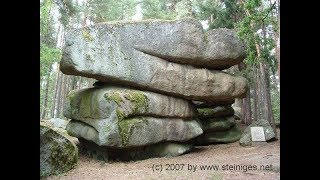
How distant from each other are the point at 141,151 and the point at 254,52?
6189mm

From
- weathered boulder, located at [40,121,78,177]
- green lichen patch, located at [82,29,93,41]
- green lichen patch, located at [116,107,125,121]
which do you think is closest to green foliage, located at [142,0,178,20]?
green lichen patch, located at [82,29,93,41]

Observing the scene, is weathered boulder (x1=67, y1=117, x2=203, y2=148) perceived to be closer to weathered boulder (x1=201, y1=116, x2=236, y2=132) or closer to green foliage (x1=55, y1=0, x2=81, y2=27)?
weathered boulder (x1=201, y1=116, x2=236, y2=132)

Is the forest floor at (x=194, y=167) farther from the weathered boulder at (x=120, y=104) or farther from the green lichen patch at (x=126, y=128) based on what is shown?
the weathered boulder at (x=120, y=104)

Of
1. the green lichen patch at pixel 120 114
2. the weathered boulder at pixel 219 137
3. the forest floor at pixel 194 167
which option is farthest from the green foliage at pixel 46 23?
the weathered boulder at pixel 219 137

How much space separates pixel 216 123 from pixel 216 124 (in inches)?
1.9

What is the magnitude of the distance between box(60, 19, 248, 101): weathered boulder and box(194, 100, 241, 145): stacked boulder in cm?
187

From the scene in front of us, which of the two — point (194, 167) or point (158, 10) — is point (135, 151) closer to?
point (194, 167)

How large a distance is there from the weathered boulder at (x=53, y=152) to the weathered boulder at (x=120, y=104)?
2091 mm

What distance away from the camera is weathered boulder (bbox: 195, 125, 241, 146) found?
46.0ft

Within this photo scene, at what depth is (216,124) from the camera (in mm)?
14305

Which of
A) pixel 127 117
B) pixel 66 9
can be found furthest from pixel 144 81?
pixel 66 9

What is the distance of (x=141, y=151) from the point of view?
1115 centimetres

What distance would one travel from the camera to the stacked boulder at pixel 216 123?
14.1 m
